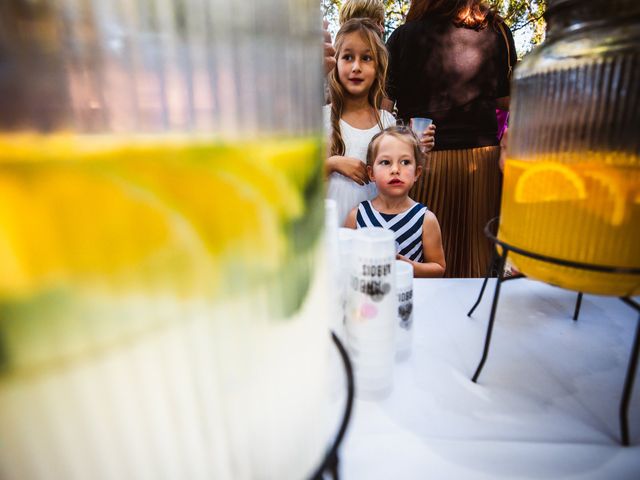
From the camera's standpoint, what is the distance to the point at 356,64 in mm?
1118

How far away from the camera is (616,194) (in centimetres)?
35

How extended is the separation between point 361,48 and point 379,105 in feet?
0.64

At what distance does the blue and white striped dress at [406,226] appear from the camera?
105 cm

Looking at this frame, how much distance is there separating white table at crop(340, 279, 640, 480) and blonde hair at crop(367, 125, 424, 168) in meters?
0.59

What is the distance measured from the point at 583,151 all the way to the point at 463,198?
0.99 m

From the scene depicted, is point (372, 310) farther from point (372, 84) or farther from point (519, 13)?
point (519, 13)

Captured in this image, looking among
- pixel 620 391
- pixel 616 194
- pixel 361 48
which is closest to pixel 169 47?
pixel 616 194

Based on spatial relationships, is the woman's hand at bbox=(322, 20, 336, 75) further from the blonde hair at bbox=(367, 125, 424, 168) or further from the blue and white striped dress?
the blue and white striped dress

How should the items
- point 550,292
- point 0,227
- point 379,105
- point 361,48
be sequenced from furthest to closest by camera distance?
1. point 379,105
2. point 361,48
3. point 550,292
4. point 0,227

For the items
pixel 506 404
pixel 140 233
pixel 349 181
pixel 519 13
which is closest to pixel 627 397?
pixel 506 404

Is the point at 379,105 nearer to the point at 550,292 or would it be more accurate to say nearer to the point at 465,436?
the point at 550,292

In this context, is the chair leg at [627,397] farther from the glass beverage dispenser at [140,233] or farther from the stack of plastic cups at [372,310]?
the glass beverage dispenser at [140,233]

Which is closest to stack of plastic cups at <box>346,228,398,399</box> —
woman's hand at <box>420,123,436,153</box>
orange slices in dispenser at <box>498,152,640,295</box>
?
orange slices in dispenser at <box>498,152,640,295</box>

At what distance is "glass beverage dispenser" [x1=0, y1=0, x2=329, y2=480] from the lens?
0.12 m
